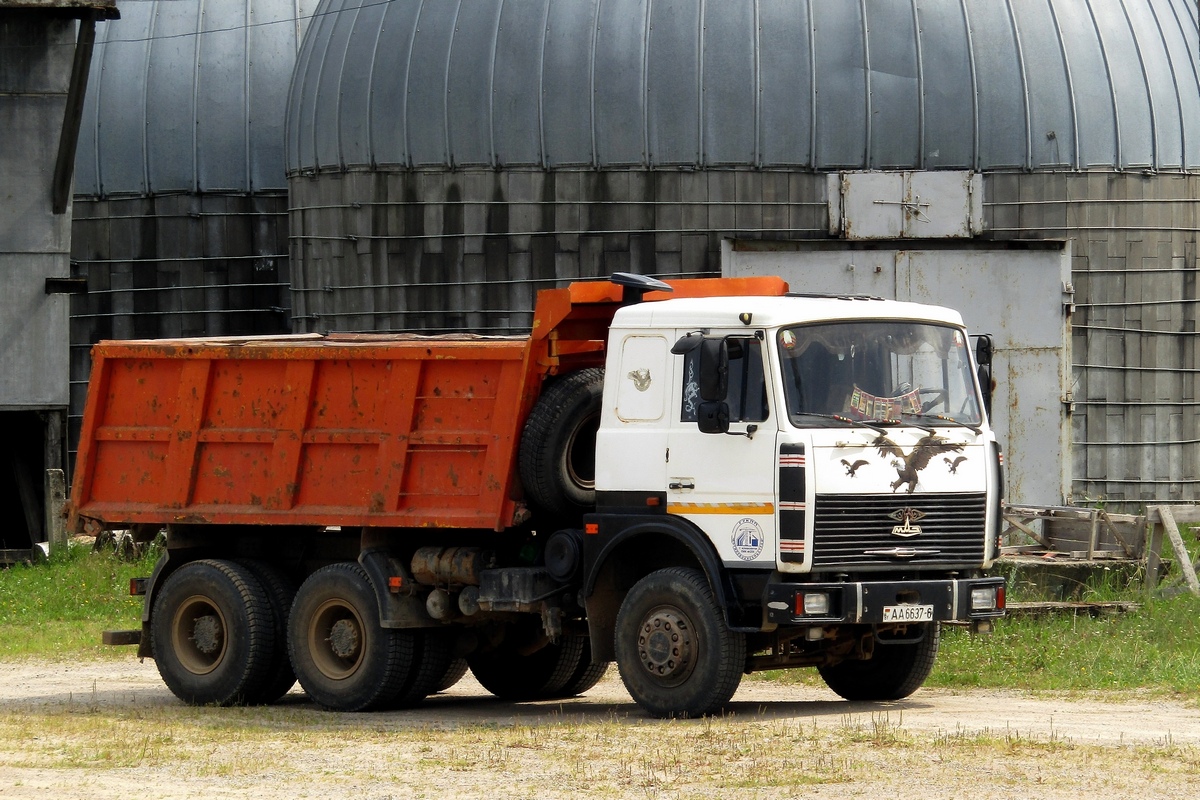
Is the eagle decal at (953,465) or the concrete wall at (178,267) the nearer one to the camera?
the eagle decal at (953,465)

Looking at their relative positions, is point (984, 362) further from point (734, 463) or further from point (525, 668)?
point (525, 668)

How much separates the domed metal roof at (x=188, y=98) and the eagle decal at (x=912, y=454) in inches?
822

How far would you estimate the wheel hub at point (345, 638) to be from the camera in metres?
14.2

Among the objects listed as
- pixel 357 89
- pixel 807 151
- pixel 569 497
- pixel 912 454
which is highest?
pixel 357 89

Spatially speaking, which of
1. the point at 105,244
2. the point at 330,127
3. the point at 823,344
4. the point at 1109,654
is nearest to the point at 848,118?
the point at 330,127

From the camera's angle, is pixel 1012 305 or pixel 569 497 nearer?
pixel 569 497

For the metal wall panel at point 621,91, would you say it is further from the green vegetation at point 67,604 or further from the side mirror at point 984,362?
the side mirror at point 984,362

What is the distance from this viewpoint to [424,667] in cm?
1420

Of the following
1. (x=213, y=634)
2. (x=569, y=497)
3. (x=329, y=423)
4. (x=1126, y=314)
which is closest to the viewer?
(x=569, y=497)

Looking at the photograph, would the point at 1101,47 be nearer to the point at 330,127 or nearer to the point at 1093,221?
the point at 1093,221

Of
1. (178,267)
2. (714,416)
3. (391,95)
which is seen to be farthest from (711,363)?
(178,267)

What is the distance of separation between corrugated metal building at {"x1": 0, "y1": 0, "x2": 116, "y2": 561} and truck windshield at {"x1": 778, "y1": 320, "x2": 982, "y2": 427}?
15.4m

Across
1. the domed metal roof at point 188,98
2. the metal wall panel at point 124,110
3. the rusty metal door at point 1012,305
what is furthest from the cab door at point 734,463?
the metal wall panel at point 124,110

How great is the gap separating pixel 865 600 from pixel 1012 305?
1187 centimetres
